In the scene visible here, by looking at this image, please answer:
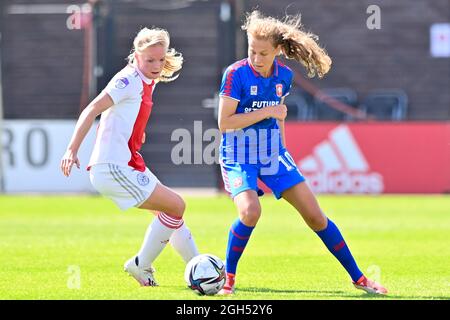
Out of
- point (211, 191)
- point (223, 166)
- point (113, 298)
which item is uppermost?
point (223, 166)

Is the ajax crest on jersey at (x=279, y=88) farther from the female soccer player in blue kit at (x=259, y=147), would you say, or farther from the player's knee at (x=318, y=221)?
the player's knee at (x=318, y=221)

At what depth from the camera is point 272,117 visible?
8047 millimetres

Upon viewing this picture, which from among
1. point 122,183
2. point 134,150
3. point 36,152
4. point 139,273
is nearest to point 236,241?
point 139,273

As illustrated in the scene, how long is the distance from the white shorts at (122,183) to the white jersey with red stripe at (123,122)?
0.18 feet

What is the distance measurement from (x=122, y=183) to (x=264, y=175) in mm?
1059

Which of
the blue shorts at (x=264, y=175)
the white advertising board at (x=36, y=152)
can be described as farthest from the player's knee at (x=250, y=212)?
the white advertising board at (x=36, y=152)

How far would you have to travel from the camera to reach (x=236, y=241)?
8.02 metres

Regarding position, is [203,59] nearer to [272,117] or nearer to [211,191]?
Result: [211,191]

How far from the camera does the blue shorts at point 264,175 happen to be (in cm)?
800

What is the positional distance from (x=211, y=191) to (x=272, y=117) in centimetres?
1308

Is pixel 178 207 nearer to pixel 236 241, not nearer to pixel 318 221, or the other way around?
pixel 236 241

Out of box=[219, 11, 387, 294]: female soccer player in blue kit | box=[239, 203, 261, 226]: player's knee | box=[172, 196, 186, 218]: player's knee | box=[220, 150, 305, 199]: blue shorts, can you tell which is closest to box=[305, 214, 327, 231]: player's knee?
box=[219, 11, 387, 294]: female soccer player in blue kit

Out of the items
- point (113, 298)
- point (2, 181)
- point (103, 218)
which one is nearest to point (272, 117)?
point (113, 298)

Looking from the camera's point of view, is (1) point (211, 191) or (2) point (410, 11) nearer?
(1) point (211, 191)
